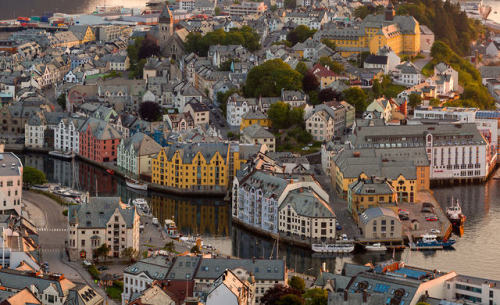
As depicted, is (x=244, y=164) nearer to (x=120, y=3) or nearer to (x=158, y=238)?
(x=158, y=238)

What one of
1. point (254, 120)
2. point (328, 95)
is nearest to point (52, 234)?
point (254, 120)

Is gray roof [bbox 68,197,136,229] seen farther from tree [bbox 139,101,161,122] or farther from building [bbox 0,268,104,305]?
tree [bbox 139,101,161,122]

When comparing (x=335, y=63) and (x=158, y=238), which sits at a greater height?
(x=335, y=63)

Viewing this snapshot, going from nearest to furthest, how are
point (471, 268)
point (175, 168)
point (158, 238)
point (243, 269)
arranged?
point (243, 269) < point (471, 268) < point (158, 238) < point (175, 168)

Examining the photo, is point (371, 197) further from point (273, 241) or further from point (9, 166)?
point (9, 166)

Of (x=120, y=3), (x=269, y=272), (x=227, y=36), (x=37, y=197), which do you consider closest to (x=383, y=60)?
(x=227, y=36)

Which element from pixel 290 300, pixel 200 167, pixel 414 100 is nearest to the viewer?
pixel 290 300
